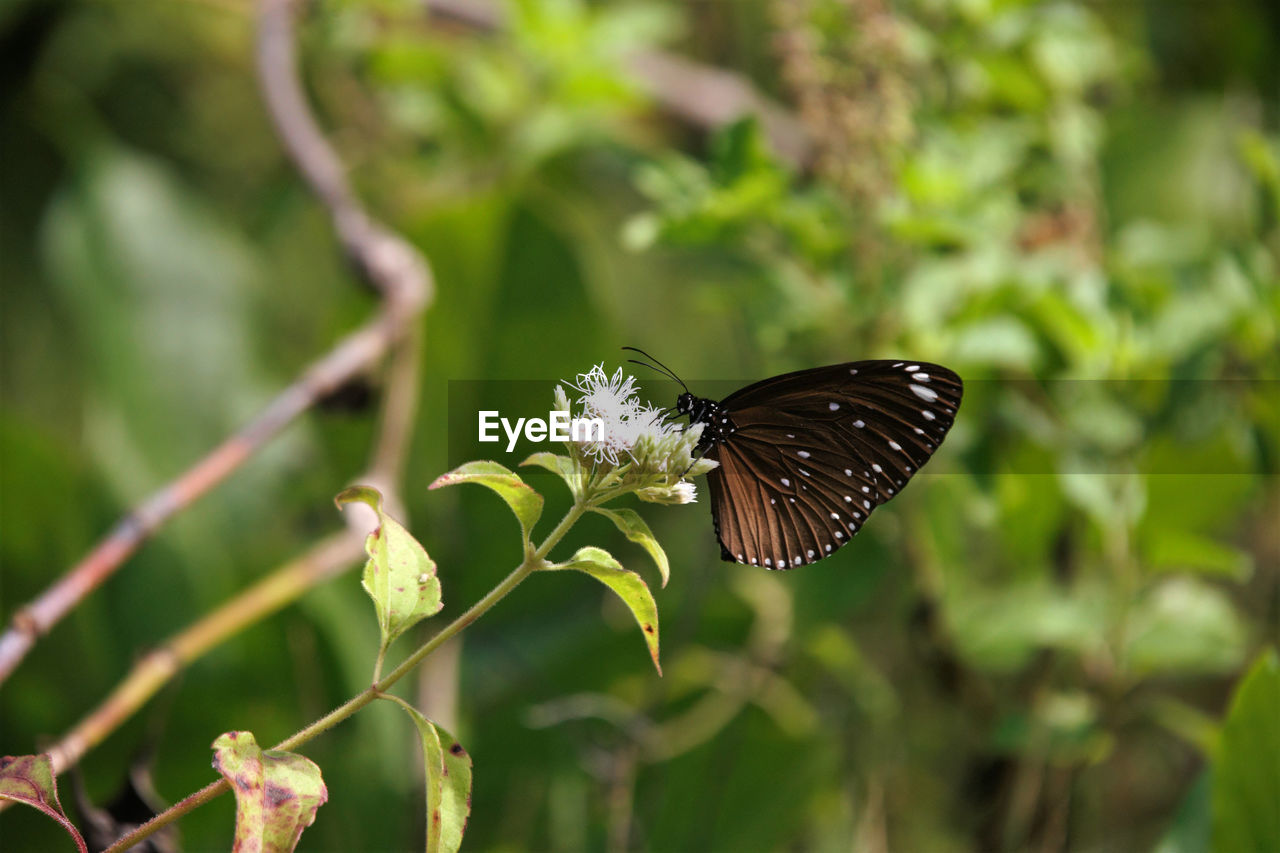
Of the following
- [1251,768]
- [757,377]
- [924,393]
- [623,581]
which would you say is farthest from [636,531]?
[757,377]

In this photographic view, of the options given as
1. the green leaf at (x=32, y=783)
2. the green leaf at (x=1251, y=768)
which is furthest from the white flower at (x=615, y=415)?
the green leaf at (x=1251, y=768)

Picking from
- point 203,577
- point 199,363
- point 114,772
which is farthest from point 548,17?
point 114,772

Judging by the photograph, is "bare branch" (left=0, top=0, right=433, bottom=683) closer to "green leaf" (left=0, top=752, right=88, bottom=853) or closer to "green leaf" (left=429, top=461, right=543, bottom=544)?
"green leaf" (left=0, top=752, right=88, bottom=853)

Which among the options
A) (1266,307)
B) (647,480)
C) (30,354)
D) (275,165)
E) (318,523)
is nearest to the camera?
(647,480)

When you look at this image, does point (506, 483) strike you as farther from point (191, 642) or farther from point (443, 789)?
point (191, 642)

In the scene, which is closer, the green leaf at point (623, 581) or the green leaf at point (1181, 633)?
the green leaf at point (623, 581)

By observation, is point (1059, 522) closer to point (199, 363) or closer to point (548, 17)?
point (548, 17)

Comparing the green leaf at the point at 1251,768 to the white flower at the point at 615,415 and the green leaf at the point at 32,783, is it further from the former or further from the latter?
the green leaf at the point at 32,783
